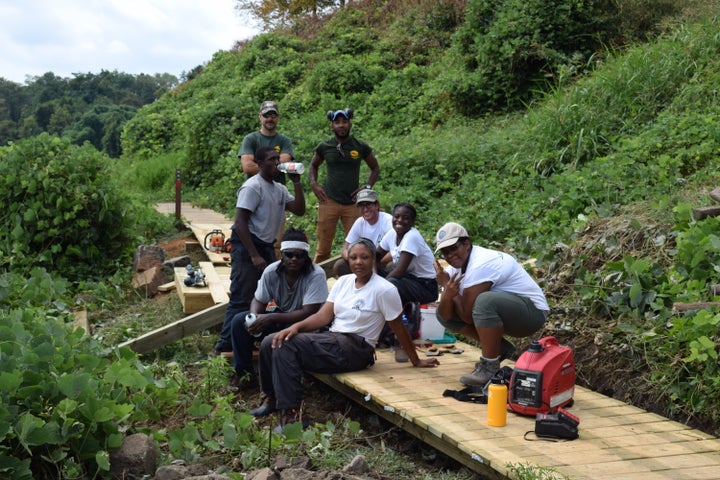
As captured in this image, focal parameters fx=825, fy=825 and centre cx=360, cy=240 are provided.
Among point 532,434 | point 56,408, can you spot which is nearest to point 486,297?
point 532,434

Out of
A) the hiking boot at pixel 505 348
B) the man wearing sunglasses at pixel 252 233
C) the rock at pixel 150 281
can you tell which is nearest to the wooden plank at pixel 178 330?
the man wearing sunglasses at pixel 252 233

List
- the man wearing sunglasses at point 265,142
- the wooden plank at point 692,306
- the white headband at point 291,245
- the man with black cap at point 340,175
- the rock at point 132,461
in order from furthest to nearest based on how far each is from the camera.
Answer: the man with black cap at point 340,175
the man wearing sunglasses at point 265,142
the white headband at point 291,245
the wooden plank at point 692,306
the rock at point 132,461

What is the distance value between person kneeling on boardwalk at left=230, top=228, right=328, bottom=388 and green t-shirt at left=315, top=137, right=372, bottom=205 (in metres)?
2.12

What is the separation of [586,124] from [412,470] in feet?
20.6

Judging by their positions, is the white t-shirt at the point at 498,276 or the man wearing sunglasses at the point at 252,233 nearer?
Answer: the white t-shirt at the point at 498,276

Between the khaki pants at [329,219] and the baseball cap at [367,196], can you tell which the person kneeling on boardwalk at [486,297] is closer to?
the baseball cap at [367,196]

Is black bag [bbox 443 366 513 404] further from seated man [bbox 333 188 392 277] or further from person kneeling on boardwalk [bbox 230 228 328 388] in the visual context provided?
seated man [bbox 333 188 392 277]

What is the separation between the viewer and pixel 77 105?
2158 inches

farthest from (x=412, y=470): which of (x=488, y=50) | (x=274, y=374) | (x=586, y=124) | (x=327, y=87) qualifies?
(x=327, y=87)

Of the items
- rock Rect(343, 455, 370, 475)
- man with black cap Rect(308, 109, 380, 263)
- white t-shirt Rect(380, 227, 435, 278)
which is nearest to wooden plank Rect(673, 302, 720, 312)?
white t-shirt Rect(380, 227, 435, 278)

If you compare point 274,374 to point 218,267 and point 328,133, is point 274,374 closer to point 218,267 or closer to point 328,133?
point 218,267

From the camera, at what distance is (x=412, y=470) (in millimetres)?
5012

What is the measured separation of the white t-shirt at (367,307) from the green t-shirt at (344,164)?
2.43 meters

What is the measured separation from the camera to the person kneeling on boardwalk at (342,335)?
577 cm
